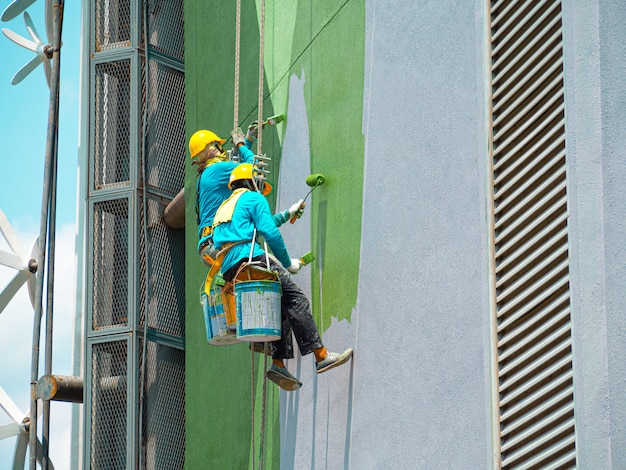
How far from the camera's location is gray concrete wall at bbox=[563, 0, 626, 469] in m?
6.46

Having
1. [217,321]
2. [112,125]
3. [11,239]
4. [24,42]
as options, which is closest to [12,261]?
[11,239]

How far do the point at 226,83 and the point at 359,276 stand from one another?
541 cm

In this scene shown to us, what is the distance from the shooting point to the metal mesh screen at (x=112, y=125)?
1555cm

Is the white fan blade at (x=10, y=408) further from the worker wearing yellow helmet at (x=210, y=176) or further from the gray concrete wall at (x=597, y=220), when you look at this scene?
the gray concrete wall at (x=597, y=220)

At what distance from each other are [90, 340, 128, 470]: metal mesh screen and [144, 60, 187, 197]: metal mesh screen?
2232 millimetres

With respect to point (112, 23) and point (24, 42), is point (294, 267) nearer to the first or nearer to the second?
point (112, 23)

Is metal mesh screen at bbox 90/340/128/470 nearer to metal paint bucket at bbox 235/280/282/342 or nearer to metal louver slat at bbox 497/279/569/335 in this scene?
metal paint bucket at bbox 235/280/282/342

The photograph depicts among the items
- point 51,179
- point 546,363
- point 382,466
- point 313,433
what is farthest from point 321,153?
point 51,179

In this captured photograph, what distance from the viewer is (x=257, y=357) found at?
12430 mm

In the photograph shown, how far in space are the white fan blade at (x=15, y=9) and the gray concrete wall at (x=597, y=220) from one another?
1517 cm

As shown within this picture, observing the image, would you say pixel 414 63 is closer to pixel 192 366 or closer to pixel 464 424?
pixel 464 424

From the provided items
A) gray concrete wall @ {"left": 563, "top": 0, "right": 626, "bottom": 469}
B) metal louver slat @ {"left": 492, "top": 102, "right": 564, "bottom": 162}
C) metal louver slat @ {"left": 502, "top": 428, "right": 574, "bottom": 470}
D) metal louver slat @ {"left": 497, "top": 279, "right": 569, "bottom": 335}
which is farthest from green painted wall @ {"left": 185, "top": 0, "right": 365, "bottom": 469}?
gray concrete wall @ {"left": 563, "top": 0, "right": 626, "bottom": 469}

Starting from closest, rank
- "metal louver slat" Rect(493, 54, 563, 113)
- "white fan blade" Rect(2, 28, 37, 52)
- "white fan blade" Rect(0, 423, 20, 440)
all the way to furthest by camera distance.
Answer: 1. "metal louver slat" Rect(493, 54, 563, 113)
2. "white fan blade" Rect(0, 423, 20, 440)
3. "white fan blade" Rect(2, 28, 37, 52)

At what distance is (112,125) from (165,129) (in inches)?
26.8
